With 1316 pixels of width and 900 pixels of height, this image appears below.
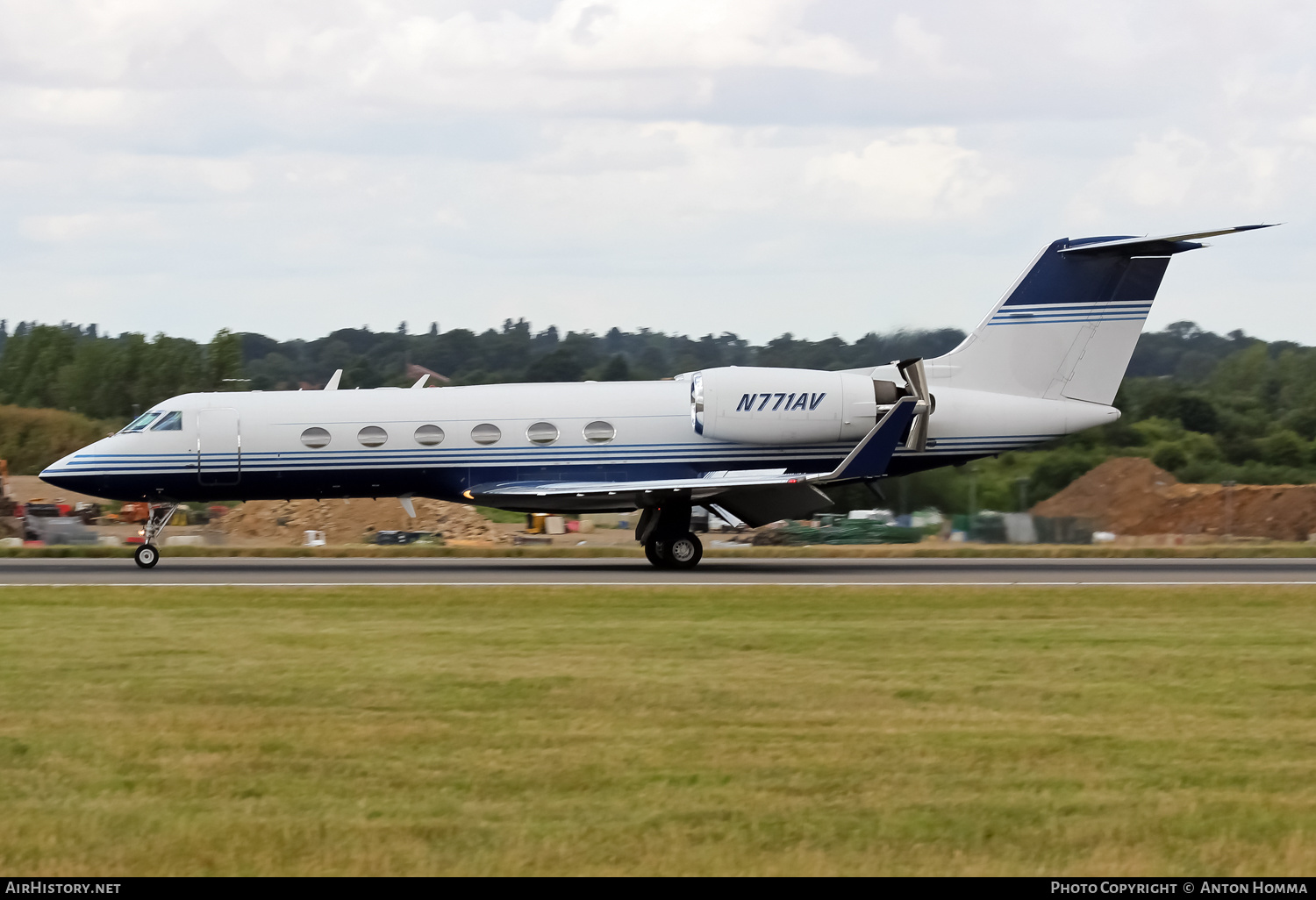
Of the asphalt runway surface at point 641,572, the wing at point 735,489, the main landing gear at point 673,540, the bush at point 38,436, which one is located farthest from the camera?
the bush at point 38,436

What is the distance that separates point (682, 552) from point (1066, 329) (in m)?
8.11

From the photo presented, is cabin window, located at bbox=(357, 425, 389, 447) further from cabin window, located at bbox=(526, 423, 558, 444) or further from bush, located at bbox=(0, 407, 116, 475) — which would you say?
bush, located at bbox=(0, 407, 116, 475)

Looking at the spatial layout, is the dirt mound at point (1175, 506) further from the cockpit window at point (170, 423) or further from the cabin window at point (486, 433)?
the cockpit window at point (170, 423)

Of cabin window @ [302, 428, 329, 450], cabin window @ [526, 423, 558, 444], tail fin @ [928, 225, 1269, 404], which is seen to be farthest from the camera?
tail fin @ [928, 225, 1269, 404]

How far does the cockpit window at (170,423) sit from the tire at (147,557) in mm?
2017

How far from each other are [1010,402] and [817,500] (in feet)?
13.9

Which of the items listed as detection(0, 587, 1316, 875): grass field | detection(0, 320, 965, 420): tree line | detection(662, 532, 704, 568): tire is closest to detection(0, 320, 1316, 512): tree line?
detection(0, 320, 965, 420): tree line

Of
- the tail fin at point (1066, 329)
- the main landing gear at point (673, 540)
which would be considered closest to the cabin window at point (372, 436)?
the main landing gear at point (673, 540)

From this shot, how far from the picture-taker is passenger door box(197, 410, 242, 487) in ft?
84.8

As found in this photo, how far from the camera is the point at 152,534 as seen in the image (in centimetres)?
2609

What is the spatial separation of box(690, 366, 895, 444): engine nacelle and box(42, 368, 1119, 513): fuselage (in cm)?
22

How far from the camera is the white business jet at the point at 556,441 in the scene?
25562mm

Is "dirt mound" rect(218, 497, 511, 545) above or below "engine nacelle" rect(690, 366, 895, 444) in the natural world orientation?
below
